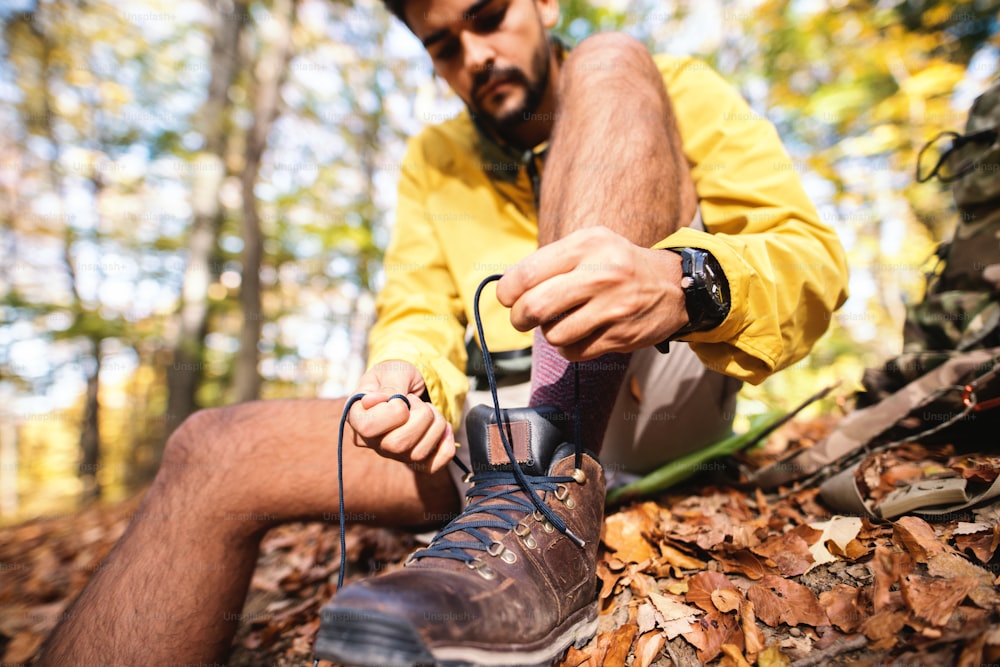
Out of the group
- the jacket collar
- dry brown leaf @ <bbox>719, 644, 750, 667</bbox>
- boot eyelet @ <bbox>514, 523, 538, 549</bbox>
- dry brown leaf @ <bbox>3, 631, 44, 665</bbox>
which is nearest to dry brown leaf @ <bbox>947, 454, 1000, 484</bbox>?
dry brown leaf @ <bbox>719, 644, 750, 667</bbox>

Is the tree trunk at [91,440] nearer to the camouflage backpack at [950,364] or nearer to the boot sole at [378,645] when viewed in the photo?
the boot sole at [378,645]

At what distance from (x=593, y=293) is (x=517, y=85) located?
1.51 metres

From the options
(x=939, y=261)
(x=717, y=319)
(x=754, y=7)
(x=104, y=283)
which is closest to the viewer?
(x=717, y=319)

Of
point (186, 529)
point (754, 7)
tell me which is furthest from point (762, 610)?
point (754, 7)

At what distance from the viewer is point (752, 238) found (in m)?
1.24

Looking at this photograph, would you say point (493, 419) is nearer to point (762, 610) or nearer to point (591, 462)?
point (591, 462)

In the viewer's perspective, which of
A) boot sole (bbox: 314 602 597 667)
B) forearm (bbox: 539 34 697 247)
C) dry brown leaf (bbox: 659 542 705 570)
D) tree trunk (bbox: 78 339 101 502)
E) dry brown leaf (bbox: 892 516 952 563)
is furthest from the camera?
tree trunk (bbox: 78 339 101 502)

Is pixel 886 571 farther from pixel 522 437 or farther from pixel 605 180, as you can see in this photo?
pixel 605 180

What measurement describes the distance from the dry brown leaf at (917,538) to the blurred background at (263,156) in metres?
3.60

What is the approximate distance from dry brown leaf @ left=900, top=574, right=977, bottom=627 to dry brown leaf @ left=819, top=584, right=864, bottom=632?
103mm

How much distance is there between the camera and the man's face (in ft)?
6.63

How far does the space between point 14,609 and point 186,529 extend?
2190 mm

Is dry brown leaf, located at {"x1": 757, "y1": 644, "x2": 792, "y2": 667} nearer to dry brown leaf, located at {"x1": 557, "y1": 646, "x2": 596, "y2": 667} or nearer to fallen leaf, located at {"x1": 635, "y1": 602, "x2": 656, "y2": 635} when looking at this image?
fallen leaf, located at {"x1": 635, "y1": 602, "x2": 656, "y2": 635}

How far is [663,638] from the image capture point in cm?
114
